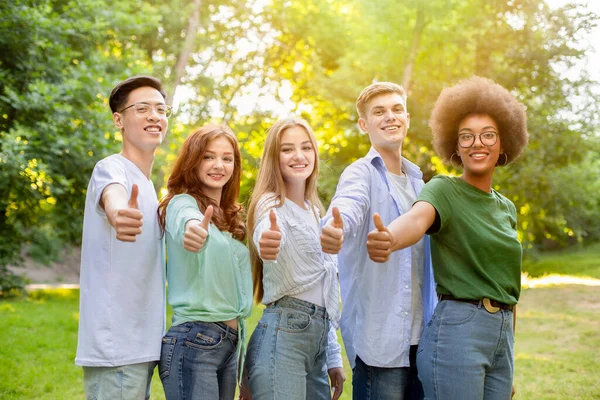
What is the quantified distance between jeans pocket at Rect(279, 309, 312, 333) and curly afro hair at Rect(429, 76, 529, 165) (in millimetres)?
1033

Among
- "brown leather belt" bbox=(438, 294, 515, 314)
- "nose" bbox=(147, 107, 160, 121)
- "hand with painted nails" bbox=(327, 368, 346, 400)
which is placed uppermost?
"nose" bbox=(147, 107, 160, 121)

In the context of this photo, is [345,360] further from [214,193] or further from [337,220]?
[337,220]

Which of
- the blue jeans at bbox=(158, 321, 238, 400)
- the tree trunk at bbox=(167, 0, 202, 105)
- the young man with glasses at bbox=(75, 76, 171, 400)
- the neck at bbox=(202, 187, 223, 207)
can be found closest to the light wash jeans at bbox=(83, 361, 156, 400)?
the young man with glasses at bbox=(75, 76, 171, 400)

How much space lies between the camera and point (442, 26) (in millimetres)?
16109

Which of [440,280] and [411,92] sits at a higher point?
[411,92]

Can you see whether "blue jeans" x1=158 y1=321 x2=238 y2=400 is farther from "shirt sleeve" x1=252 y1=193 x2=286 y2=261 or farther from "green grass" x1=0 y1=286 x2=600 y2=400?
"green grass" x1=0 y1=286 x2=600 y2=400

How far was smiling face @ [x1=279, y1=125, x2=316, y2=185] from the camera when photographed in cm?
305

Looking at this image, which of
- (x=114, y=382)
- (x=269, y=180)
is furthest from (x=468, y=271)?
(x=114, y=382)

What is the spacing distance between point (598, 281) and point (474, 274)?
18.3 metres

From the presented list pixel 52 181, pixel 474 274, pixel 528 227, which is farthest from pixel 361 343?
pixel 528 227

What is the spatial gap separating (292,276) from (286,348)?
32 cm

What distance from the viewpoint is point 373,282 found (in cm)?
298

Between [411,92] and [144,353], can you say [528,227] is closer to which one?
[411,92]

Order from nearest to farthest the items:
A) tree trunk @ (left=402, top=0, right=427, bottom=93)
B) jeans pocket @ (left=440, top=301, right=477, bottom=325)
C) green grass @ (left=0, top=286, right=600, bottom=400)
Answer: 1. jeans pocket @ (left=440, top=301, right=477, bottom=325)
2. green grass @ (left=0, top=286, right=600, bottom=400)
3. tree trunk @ (left=402, top=0, right=427, bottom=93)
